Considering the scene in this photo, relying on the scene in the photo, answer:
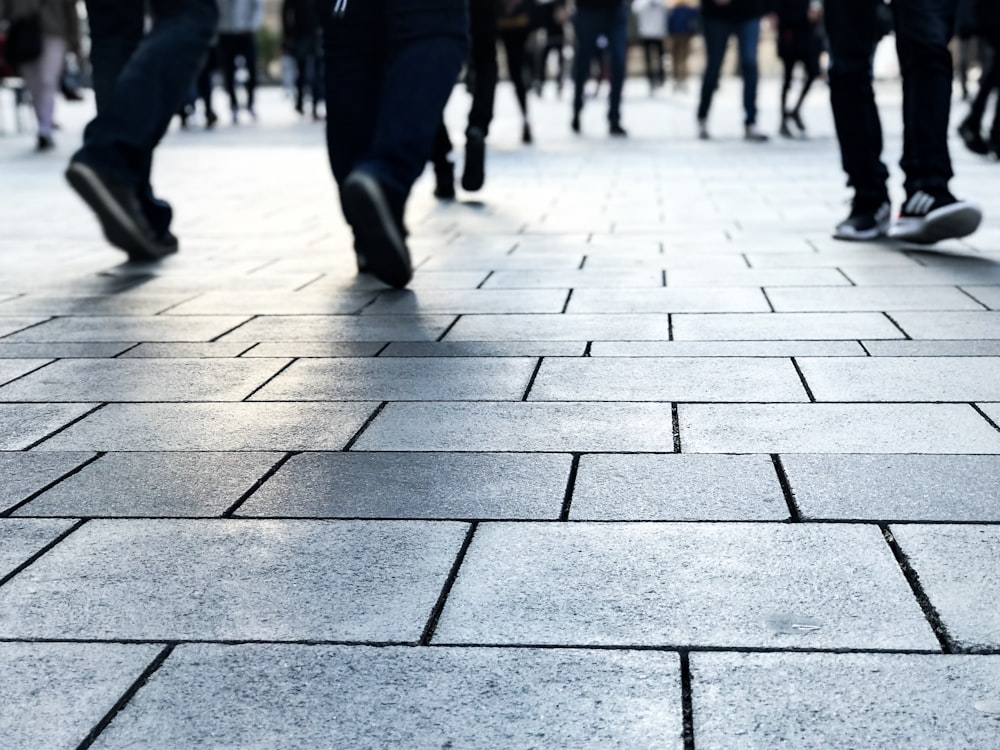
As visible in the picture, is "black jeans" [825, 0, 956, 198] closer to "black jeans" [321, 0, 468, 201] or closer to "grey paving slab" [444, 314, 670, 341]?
"grey paving slab" [444, 314, 670, 341]

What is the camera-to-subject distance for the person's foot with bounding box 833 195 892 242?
5.25 metres

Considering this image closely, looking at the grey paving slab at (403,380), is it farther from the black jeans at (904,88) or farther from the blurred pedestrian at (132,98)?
the black jeans at (904,88)

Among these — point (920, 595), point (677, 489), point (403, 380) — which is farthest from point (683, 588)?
point (403, 380)

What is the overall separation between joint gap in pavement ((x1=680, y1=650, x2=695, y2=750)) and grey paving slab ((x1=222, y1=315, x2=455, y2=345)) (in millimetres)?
2081

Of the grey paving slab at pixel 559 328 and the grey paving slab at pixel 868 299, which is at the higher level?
the grey paving slab at pixel 559 328

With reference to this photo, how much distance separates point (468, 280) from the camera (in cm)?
456

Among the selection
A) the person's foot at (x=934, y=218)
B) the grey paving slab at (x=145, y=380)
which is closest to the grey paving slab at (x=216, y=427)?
the grey paving slab at (x=145, y=380)

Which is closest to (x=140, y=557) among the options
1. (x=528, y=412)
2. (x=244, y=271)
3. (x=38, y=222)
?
(x=528, y=412)

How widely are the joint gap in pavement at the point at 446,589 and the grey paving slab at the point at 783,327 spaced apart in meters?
1.57

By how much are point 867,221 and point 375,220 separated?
7.93ft

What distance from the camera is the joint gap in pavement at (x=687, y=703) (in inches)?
57.4

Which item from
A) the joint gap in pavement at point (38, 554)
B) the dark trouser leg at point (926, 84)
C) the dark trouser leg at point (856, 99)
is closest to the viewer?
the joint gap in pavement at point (38, 554)

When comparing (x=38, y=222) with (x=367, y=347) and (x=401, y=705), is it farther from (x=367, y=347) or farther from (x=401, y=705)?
(x=401, y=705)

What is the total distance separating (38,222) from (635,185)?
3157 mm
